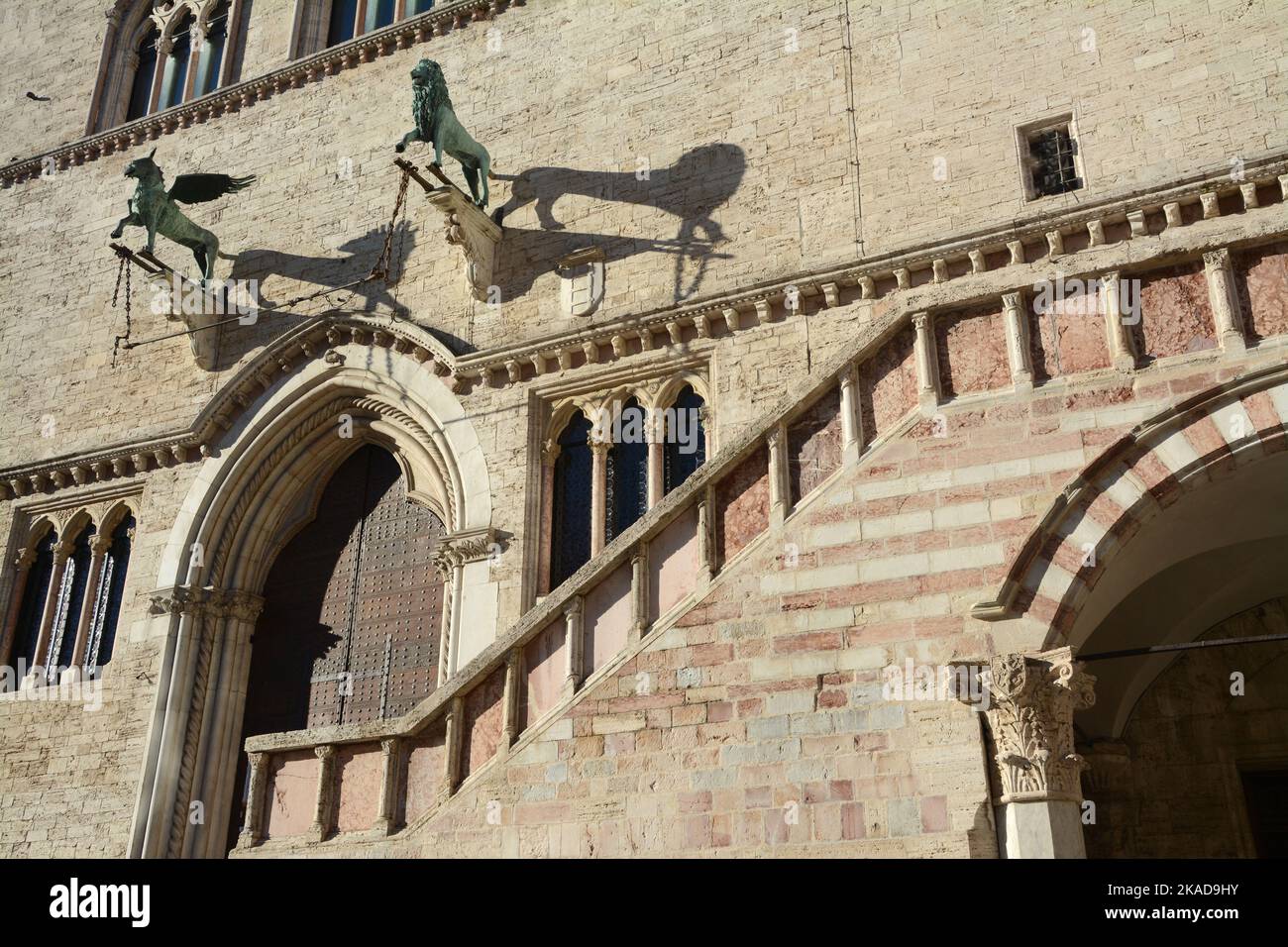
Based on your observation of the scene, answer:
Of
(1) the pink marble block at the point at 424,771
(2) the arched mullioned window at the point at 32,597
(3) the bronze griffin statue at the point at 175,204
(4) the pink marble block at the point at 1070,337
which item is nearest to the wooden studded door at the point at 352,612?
(2) the arched mullioned window at the point at 32,597

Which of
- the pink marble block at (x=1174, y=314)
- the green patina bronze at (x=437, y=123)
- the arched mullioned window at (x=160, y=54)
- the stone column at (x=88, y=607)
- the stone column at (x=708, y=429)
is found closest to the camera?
the pink marble block at (x=1174, y=314)

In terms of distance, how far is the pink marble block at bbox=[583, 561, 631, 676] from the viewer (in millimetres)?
7664

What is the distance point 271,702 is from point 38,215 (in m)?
8.46

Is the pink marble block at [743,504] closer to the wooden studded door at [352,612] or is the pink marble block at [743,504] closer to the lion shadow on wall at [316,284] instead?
the wooden studded door at [352,612]

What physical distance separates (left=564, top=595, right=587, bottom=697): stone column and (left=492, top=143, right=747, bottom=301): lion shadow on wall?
16.6 feet

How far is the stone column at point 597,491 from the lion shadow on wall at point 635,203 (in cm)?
167

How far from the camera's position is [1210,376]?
7203mm

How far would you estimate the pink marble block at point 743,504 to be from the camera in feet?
25.5

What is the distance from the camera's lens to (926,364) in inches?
307

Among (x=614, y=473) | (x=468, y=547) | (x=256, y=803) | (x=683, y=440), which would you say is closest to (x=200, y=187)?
(x=468, y=547)

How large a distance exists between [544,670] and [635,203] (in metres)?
6.52

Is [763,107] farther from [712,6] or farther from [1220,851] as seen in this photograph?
[1220,851]

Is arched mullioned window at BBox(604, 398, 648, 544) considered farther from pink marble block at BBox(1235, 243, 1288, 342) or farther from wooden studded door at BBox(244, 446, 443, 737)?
pink marble block at BBox(1235, 243, 1288, 342)

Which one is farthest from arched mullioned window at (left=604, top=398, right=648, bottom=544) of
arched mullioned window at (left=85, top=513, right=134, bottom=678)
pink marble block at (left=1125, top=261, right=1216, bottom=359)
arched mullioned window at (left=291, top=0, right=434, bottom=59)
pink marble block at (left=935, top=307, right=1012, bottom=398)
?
arched mullioned window at (left=291, top=0, right=434, bottom=59)
